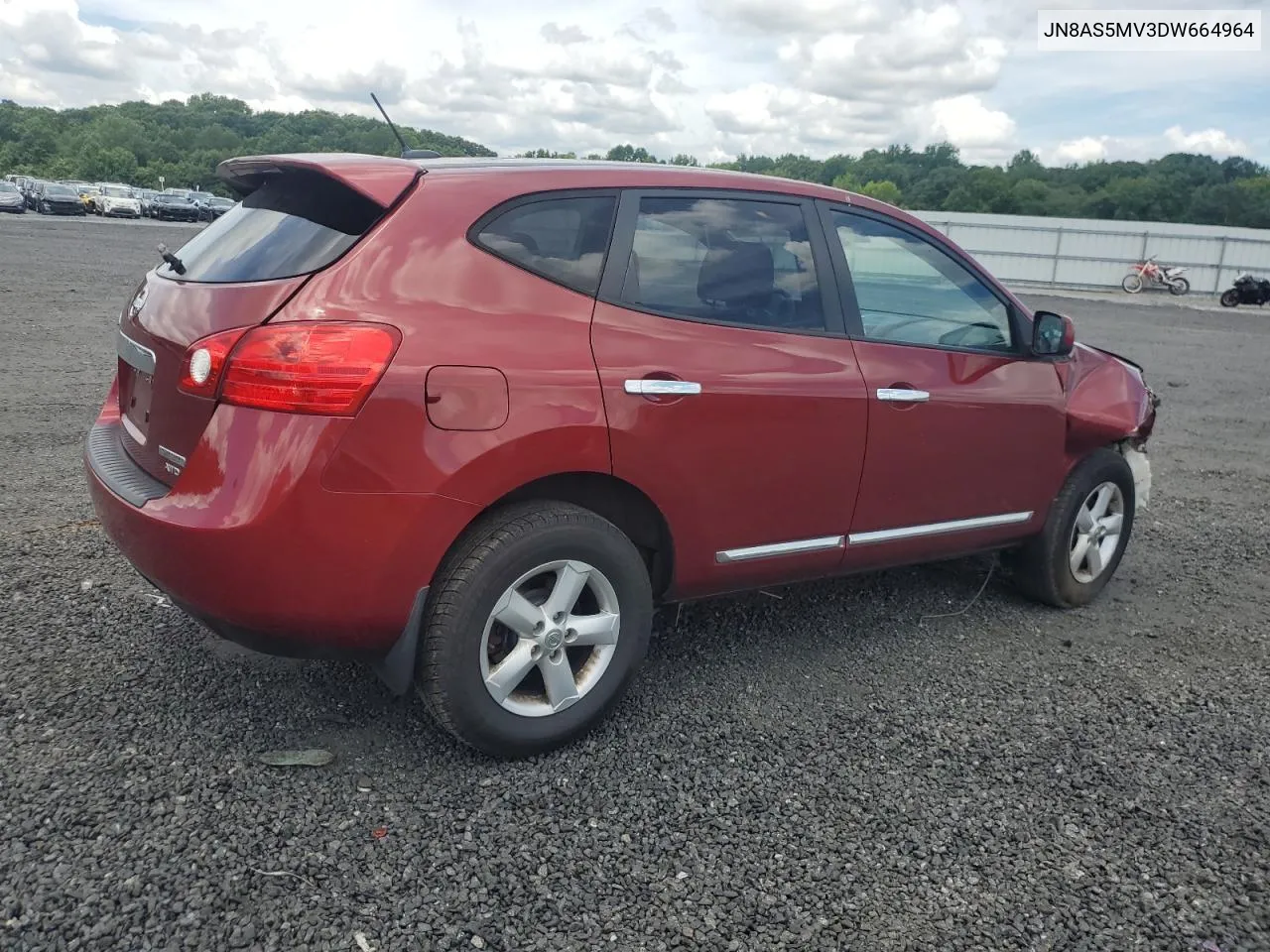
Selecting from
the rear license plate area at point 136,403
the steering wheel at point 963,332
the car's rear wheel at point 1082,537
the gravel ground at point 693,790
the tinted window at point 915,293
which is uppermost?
the tinted window at point 915,293

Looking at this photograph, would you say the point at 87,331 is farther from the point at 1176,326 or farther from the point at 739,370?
the point at 1176,326

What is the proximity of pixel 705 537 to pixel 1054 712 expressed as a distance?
4.73 feet

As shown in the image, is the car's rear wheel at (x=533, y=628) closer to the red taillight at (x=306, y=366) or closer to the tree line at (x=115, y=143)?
the red taillight at (x=306, y=366)

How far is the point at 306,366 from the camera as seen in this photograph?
265 cm

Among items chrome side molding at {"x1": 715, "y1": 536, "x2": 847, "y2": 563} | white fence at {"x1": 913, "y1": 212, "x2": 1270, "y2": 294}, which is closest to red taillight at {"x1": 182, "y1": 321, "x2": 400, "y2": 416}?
chrome side molding at {"x1": 715, "y1": 536, "x2": 847, "y2": 563}

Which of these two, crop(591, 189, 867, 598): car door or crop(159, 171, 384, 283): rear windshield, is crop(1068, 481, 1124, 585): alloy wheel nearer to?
crop(591, 189, 867, 598): car door

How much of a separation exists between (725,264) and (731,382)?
452 mm

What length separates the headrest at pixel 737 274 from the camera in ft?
11.3

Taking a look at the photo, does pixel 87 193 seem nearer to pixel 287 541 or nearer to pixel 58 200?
pixel 58 200

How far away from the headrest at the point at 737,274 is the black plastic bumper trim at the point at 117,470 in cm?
178

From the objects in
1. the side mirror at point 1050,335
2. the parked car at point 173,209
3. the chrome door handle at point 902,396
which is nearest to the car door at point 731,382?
the chrome door handle at point 902,396

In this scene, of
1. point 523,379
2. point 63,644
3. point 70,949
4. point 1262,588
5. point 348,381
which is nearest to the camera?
point 70,949

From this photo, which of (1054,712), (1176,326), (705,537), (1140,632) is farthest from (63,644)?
(1176,326)

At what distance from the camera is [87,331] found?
11.0 m
